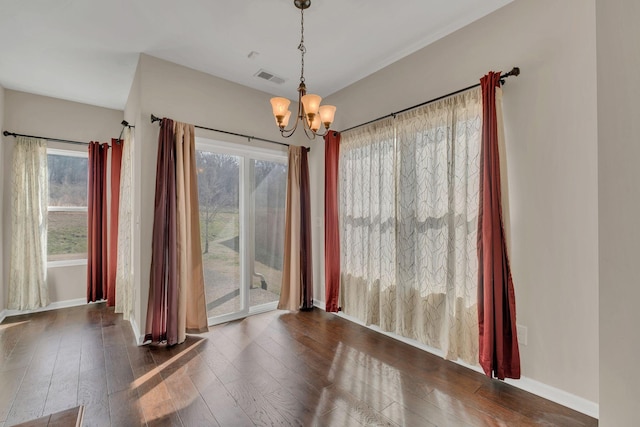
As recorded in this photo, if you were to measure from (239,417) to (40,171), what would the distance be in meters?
4.17

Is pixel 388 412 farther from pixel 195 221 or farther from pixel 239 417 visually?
pixel 195 221

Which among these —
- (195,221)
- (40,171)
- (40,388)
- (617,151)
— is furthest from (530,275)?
(40,171)

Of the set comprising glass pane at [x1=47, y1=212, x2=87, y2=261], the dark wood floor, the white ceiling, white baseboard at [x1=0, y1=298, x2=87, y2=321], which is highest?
the white ceiling

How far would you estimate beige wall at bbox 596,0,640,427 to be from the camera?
1.01m

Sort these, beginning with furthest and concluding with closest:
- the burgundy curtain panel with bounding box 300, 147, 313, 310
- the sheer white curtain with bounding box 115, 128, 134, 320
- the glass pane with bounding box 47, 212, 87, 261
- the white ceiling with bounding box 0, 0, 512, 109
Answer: the glass pane with bounding box 47, 212, 87, 261, the burgundy curtain panel with bounding box 300, 147, 313, 310, the sheer white curtain with bounding box 115, 128, 134, 320, the white ceiling with bounding box 0, 0, 512, 109

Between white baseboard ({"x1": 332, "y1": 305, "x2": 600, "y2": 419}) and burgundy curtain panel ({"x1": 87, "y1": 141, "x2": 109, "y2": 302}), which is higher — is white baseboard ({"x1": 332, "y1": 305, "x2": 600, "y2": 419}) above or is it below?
below

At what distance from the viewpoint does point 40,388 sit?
2.14 m

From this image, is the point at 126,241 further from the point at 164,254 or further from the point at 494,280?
the point at 494,280

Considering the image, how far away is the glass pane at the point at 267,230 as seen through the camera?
3.79m

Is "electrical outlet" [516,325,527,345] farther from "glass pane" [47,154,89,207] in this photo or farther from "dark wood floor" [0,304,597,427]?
"glass pane" [47,154,89,207]

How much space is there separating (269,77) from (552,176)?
3.00 m

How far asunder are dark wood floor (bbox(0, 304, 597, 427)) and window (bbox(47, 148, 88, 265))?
1208 mm

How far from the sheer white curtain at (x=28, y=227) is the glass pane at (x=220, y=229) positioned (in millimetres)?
2334

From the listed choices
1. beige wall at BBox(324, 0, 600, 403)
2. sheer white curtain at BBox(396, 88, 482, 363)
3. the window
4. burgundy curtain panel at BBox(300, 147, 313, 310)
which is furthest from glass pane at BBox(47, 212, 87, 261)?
beige wall at BBox(324, 0, 600, 403)
